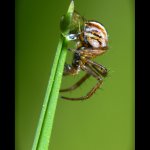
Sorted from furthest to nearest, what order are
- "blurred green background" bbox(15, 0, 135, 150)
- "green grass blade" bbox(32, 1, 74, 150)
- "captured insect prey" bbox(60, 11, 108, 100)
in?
"blurred green background" bbox(15, 0, 135, 150)
"captured insect prey" bbox(60, 11, 108, 100)
"green grass blade" bbox(32, 1, 74, 150)

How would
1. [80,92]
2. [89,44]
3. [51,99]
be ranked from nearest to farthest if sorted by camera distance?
[51,99]
[89,44]
[80,92]

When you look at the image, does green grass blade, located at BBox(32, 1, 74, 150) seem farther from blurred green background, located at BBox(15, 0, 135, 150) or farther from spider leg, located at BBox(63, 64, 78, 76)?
Answer: blurred green background, located at BBox(15, 0, 135, 150)

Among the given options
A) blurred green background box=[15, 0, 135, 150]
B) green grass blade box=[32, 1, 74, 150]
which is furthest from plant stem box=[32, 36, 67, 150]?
blurred green background box=[15, 0, 135, 150]

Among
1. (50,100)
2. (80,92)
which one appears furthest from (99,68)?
(80,92)

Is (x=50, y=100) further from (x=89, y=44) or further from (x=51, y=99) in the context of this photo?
(x=89, y=44)

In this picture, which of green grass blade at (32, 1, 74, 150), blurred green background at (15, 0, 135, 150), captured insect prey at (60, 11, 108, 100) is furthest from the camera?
blurred green background at (15, 0, 135, 150)

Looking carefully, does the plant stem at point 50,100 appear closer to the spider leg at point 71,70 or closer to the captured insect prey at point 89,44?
the captured insect prey at point 89,44
